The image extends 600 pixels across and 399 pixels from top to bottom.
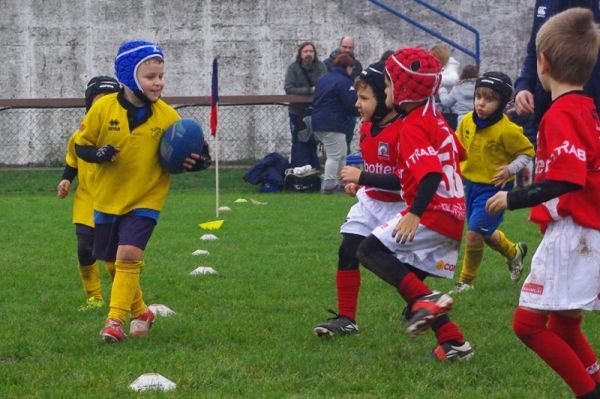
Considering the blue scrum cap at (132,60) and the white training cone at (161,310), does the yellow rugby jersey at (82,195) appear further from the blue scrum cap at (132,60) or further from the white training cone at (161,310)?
the blue scrum cap at (132,60)

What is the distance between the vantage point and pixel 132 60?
6422 millimetres

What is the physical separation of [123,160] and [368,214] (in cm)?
142

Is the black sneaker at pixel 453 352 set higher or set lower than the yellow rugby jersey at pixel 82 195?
lower

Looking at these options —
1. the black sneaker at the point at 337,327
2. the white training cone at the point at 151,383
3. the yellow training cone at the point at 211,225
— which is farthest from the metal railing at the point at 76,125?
the white training cone at the point at 151,383

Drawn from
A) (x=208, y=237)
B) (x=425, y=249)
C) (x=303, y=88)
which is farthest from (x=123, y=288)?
(x=303, y=88)

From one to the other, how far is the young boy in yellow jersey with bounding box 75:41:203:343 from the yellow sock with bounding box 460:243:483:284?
2.48m

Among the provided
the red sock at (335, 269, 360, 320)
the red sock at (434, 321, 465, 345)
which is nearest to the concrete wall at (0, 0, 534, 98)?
the red sock at (335, 269, 360, 320)

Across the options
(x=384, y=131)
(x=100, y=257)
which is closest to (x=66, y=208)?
(x=100, y=257)

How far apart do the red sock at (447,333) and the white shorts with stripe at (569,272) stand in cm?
123

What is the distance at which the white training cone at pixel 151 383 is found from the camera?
5078 millimetres

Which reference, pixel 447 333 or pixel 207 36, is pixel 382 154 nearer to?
pixel 447 333

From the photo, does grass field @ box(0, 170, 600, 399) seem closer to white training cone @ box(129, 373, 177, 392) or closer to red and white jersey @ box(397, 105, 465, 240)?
white training cone @ box(129, 373, 177, 392)

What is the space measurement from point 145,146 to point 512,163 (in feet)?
8.88

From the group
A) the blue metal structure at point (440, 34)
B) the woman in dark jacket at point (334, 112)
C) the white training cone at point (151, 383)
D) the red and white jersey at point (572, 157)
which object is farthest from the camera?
the blue metal structure at point (440, 34)
